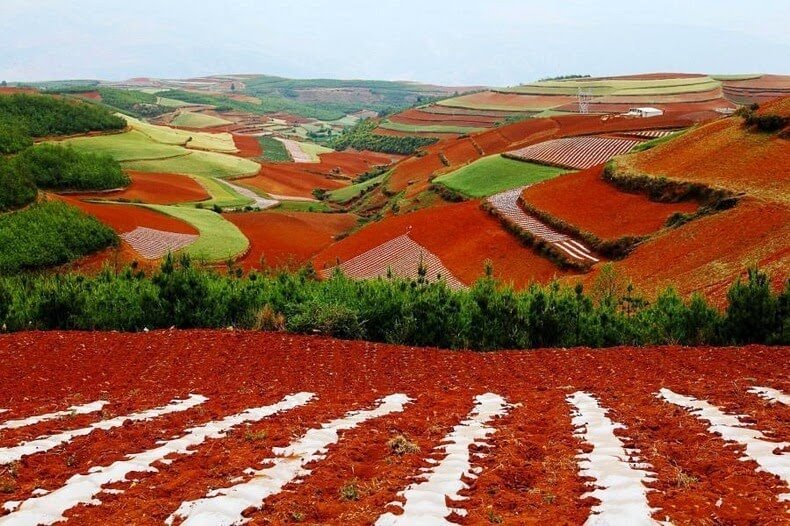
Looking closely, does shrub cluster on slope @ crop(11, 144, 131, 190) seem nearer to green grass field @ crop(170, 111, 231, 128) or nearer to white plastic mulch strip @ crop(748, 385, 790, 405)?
white plastic mulch strip @ crop(748, 385, 790, 405)

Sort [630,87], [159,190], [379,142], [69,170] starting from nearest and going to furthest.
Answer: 1. [69,170]
2. [159,190]
3. [379,142]
4. [630,87]

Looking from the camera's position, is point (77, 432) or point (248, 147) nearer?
point (77, 432)

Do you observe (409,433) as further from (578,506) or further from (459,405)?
(578,506)

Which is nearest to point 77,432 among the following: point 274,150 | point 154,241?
point 154,241

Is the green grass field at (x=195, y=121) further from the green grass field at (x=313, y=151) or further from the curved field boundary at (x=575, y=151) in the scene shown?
the curved field boundary at (x=575, y=151)

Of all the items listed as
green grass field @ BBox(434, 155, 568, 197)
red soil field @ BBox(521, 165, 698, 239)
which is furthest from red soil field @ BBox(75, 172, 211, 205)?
red soil field @ BBox(521, 165, 698, 239)

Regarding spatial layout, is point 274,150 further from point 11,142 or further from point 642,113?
point 642,113

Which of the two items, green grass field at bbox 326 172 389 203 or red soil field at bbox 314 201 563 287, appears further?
green grass field at bbox 326 172 389 203
